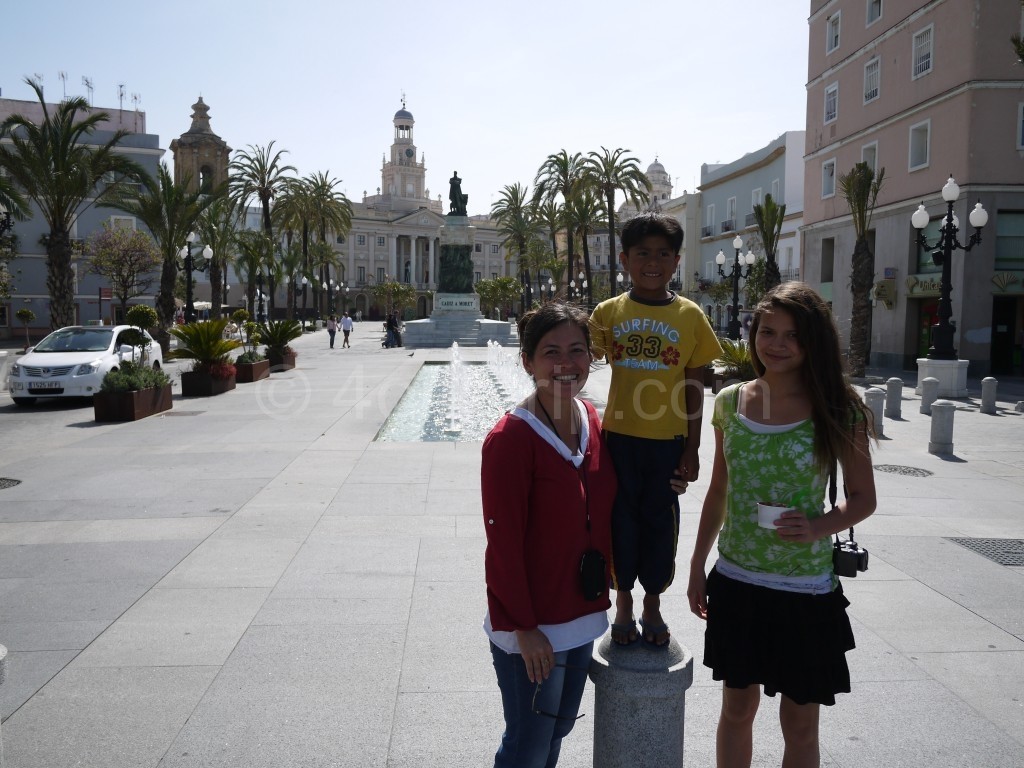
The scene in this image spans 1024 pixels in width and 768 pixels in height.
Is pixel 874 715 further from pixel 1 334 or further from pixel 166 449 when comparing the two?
pixel 1 334

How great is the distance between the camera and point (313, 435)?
11469 millimetres

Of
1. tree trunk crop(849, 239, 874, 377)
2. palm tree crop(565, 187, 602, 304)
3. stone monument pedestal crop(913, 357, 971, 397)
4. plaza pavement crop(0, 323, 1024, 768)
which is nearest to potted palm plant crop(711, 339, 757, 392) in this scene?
stone monument pedestal crop(913, 357, 971, 397)

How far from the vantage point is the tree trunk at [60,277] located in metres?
23.0

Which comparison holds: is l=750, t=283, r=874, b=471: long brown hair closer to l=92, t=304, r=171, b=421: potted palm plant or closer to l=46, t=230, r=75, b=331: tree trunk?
l=92, t=304, r=171, b=421: potted palm plant

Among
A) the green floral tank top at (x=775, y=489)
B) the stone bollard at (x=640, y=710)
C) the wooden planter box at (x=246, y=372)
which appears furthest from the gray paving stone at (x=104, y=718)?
the wooden planter box at (x=246, y=372)

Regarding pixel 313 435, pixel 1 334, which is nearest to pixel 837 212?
pixel 313 435

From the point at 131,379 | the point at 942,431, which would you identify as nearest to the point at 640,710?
Result: the point at 942,431

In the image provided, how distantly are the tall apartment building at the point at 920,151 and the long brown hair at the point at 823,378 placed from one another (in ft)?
77.1

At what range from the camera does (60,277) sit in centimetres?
2331

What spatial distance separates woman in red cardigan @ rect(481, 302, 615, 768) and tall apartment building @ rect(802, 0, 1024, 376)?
78.8ft

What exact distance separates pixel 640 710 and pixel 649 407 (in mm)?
1021

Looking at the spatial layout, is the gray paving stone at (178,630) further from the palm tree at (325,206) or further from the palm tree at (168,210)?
the palm tree at (325,206)

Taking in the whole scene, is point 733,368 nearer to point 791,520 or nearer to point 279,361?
point 279,361

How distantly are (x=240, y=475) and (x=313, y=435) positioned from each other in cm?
285
